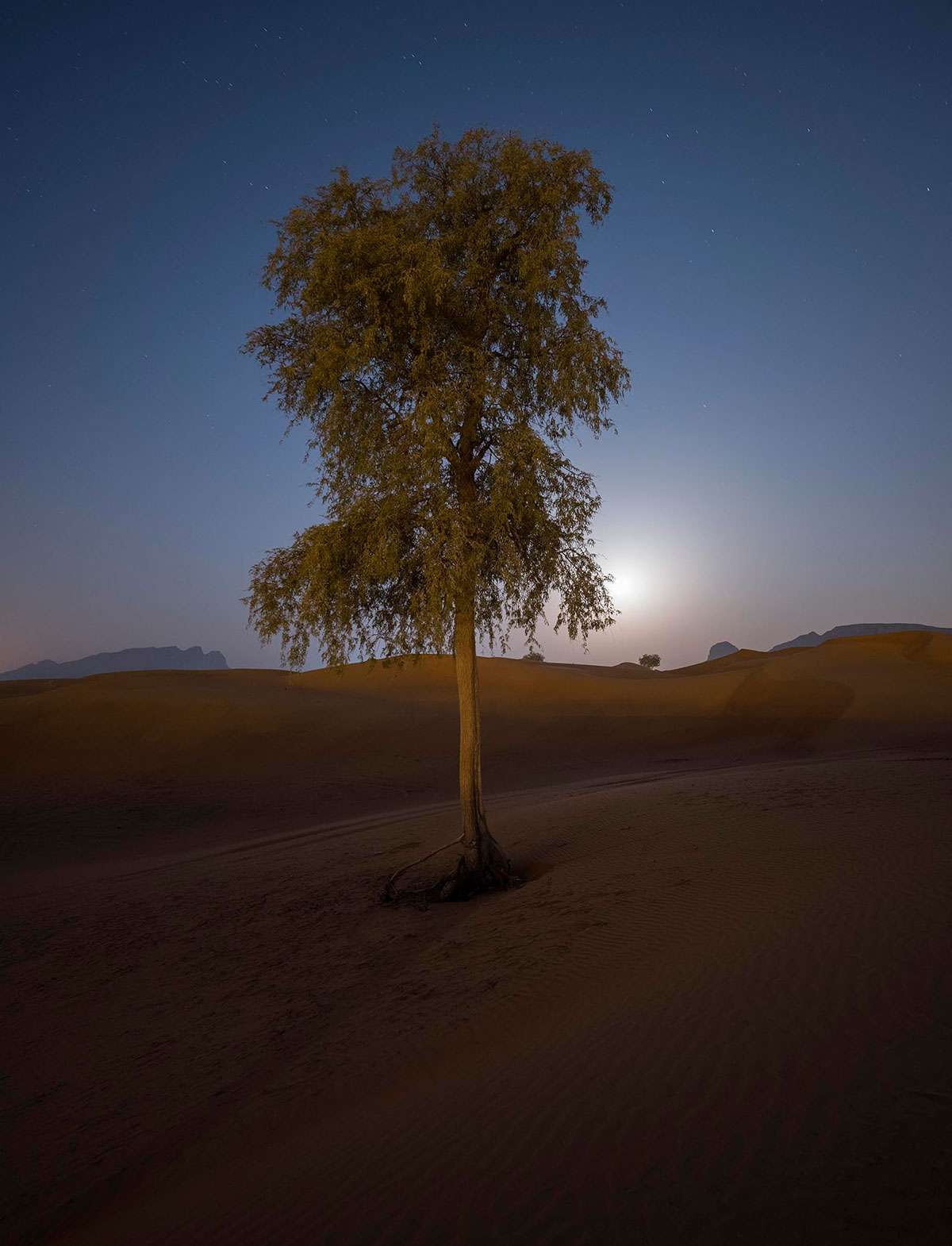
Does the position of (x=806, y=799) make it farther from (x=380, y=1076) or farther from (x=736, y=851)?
(x=380, y=1076)

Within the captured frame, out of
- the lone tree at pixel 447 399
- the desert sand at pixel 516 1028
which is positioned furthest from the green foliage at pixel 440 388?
the desert sand at pixel 516 1028

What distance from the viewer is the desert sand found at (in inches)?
135

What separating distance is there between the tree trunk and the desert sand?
78 cm

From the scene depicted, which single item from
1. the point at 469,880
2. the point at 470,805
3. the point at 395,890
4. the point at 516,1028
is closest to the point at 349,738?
the point at 395,890

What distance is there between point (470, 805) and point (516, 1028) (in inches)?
217

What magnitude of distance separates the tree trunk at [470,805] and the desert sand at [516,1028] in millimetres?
779

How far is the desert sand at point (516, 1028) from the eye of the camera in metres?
3.42

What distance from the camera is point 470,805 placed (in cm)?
1135

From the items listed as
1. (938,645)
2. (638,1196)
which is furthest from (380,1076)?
(938,645)

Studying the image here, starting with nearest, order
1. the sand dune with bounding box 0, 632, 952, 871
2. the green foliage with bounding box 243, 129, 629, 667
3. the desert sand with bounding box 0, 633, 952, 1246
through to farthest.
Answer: the desert sand with bounding box 0, 633, 952, 1246, the green foliage with bounding box 243, 129, 629, 667, the sand dune with bounding box 0, 632, 952, 871

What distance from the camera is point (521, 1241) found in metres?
3.12

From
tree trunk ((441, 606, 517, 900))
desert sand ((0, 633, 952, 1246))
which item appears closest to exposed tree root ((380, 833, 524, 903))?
tree trunk ((441, 606, 517, 900))

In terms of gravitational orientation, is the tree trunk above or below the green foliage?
below

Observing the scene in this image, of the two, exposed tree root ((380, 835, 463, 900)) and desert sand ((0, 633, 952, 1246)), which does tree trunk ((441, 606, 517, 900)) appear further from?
desert sand ((0, 633, 952, 1246))
